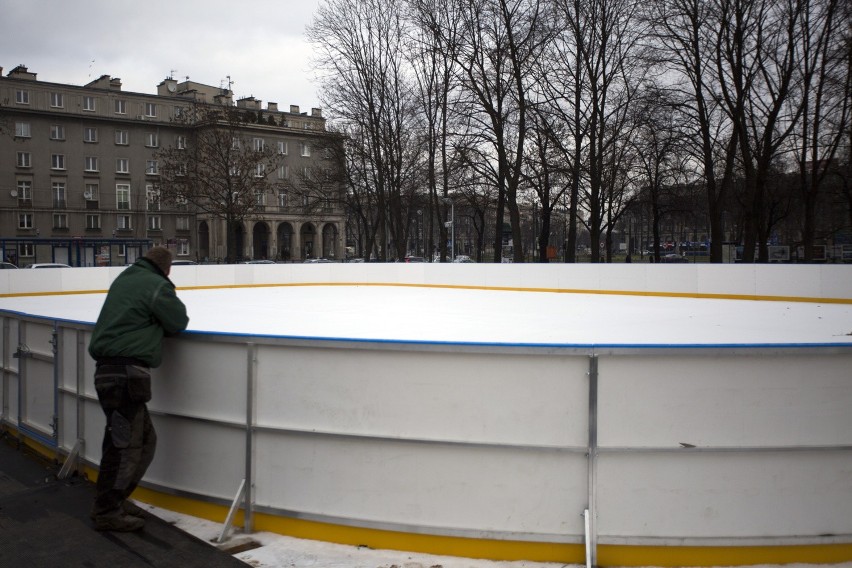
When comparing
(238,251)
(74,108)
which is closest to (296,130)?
(238,251)

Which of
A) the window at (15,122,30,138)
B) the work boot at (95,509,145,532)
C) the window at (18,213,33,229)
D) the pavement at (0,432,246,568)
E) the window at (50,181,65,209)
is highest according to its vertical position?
the window at (15,122,30,138)

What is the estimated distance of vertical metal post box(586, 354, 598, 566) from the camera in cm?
429

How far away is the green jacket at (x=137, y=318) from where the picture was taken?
4.88 m

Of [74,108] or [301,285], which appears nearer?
[301,285]

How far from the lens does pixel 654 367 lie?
4.29 metres

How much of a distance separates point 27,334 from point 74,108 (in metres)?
73.5

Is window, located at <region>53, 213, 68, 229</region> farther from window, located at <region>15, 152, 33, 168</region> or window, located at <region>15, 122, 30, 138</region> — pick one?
window, located at <region>15, 122, 30, 138</region>

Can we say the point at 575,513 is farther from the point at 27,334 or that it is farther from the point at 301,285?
the point at 301,285

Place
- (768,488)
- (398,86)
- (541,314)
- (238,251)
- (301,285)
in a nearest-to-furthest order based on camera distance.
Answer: (768,488)
(541,314)
(301,285)
(398,86)
(238,251)

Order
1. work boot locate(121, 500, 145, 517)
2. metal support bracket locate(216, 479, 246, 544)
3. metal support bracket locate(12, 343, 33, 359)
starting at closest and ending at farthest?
metal support bracket locate(216, 479, 246, 544), work boot locate(121, 500, 145, 517), metal support bracket locate(12, 343, 33, 359)

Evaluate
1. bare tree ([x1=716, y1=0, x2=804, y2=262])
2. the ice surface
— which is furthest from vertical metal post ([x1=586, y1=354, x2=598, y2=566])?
bare tree ([x1=716, y1=0, x2=804, y2=262])

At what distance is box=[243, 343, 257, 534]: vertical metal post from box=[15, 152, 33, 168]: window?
74104 mm

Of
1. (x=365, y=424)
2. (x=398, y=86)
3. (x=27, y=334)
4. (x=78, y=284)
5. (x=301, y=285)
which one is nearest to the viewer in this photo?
(x=365, y=424)

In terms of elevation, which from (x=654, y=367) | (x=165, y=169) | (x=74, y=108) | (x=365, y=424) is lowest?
(x=365, y=424)
